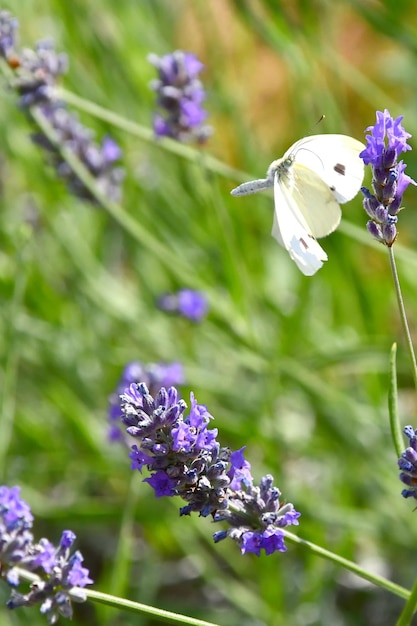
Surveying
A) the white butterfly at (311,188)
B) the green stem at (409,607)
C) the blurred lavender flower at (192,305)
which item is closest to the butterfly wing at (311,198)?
the white butterfly at (311,188)

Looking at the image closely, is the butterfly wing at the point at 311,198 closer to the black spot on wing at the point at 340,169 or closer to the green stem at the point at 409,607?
the black spot on wing at the point at 340,169

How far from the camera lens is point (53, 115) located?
1.74 m

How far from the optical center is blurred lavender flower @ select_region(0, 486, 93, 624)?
0.99 m

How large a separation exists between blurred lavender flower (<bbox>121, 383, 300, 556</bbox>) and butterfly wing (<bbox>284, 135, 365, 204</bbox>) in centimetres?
33

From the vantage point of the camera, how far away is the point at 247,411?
7.43 feet

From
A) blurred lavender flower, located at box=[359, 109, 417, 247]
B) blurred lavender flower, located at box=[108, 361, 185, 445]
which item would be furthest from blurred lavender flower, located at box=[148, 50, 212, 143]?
blurred lavender flower, located at box=[359, 109, 417, 247]

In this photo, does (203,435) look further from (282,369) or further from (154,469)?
(282,369)

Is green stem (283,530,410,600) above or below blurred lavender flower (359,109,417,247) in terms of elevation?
below

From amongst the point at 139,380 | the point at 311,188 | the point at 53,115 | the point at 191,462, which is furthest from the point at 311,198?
the point at 53,115

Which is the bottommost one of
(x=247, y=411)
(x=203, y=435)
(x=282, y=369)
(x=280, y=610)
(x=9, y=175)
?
(x=203, y=435)

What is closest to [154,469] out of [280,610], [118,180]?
[118,180]

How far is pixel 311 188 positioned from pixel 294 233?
5.8 inches

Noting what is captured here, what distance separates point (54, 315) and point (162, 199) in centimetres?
44

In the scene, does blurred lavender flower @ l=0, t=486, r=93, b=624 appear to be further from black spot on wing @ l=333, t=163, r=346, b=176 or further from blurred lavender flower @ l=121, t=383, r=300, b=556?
black spot on wing @ l=333, t=163, r=346, b=176
